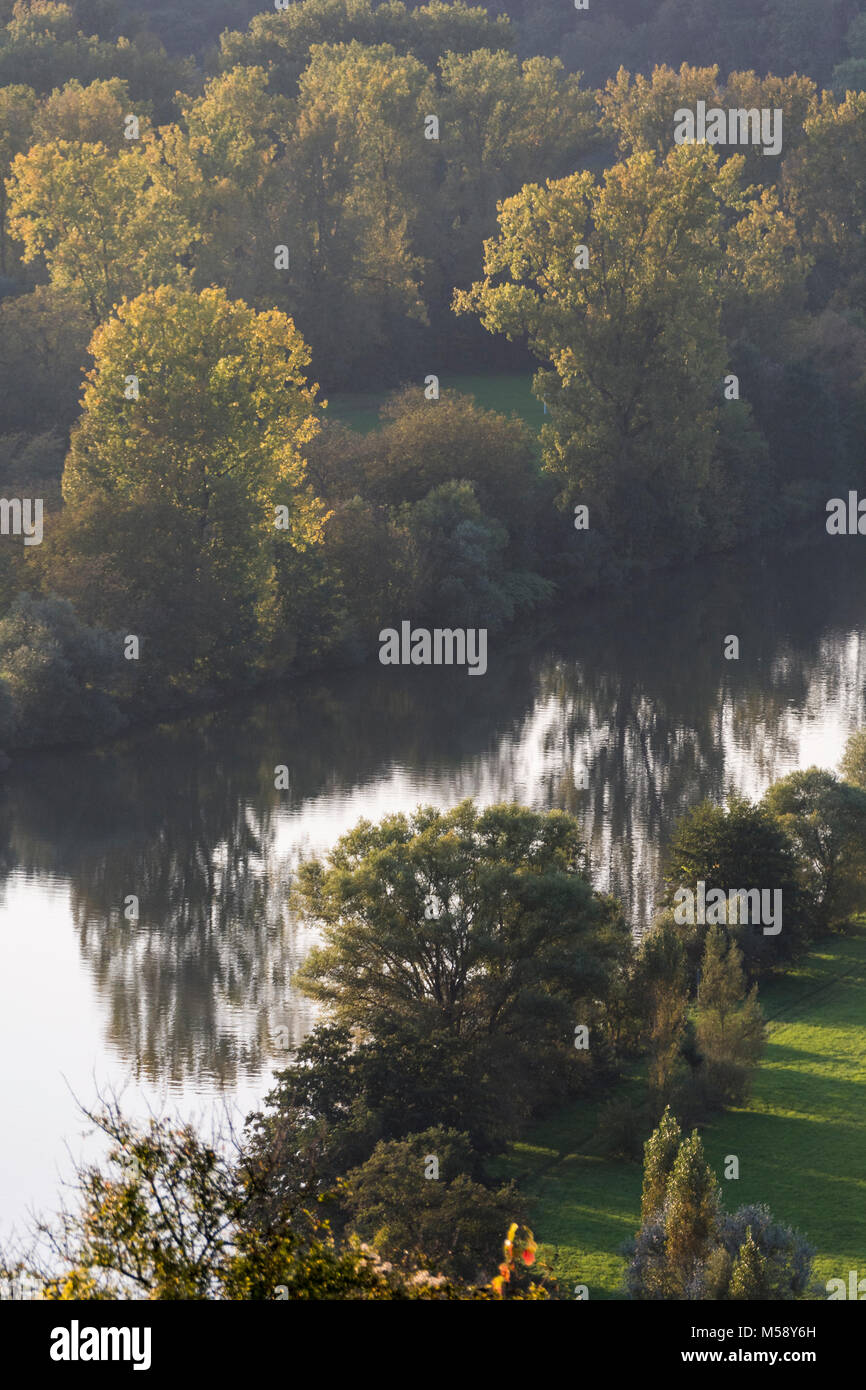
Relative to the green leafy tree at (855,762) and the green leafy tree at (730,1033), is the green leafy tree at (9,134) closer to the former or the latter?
the green leafy tree at (855,762)

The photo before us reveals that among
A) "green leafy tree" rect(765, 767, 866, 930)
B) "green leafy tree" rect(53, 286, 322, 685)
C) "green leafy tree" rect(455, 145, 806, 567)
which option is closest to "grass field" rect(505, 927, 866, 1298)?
"green leafy tree" rect(765, 767, 866, 930)

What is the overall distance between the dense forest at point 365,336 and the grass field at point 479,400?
3.29 ft

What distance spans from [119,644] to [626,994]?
23759 mm

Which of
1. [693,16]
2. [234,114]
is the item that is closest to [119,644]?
[234,114]

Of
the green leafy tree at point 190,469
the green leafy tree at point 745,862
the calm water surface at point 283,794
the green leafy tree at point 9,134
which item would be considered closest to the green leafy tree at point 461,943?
the calm water surface at point 283,794

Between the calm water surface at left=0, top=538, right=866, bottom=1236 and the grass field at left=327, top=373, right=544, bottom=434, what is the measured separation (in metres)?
14.2

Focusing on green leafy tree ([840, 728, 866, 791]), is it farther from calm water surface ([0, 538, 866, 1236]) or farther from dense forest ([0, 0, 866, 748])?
dense forest ([0, 0, 866, 748])

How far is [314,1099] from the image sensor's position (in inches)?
858

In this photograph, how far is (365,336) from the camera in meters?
76.0

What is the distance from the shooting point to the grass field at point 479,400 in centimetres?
7181

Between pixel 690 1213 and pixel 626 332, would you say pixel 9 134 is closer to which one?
pixel 626 332

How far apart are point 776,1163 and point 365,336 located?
59.0 metres

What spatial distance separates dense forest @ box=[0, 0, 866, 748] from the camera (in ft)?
160

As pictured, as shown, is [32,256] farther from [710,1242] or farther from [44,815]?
[710,1242]
